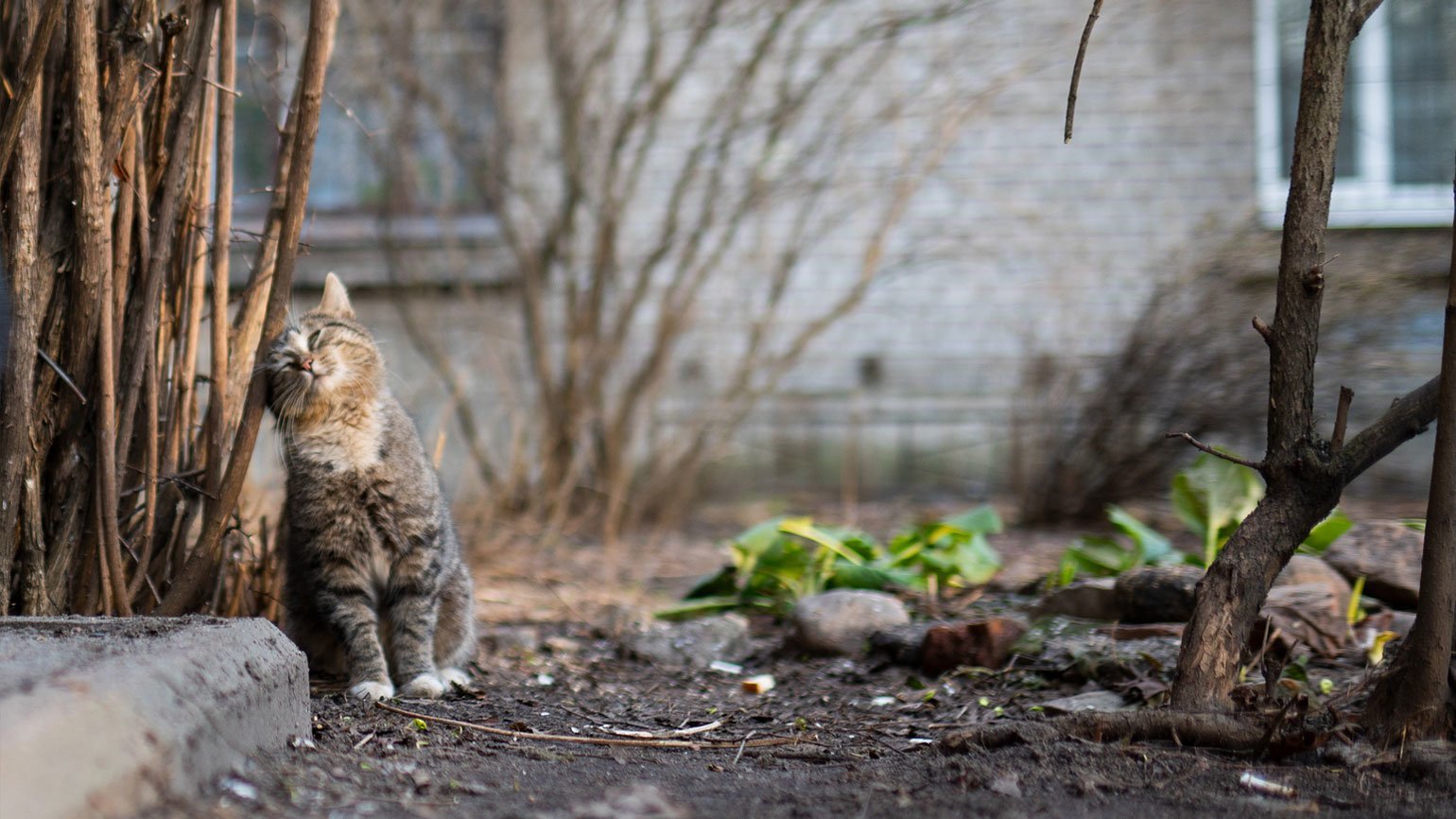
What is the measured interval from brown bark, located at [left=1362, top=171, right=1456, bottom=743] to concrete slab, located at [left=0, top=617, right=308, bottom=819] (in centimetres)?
209

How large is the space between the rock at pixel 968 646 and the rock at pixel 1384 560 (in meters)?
1.19

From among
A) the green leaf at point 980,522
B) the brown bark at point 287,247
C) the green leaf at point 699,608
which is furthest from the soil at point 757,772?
the green leaf at point 980,522

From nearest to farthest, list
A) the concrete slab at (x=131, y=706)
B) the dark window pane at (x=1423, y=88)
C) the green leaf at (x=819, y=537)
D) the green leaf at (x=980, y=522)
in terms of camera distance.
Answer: the concrete slab at (x=131, y=706), the green leaf at (x=819, y=537), the green leaf at (x=980, y=522), the dark window pane at (x=1423, y=88)

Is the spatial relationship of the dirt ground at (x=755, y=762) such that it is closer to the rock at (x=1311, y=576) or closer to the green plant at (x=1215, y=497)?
the rock at (x=1311, y=576)

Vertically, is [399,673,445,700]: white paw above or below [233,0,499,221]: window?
below

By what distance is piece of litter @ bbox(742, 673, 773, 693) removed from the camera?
341cm

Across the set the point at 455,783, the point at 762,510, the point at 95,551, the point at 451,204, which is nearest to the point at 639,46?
the point at 451,204

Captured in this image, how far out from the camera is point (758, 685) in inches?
135

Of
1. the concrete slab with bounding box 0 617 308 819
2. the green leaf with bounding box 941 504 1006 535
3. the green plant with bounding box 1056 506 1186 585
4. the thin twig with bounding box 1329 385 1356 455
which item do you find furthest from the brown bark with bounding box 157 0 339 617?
the green leaf with bounding box 941 504 1006 535

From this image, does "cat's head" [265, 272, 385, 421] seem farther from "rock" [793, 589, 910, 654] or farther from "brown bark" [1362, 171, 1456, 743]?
"brown bark" [1362, 171, 1456, 743]

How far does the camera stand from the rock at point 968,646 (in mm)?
3402

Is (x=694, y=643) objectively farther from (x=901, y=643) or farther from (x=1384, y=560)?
(x=1384, y=560)

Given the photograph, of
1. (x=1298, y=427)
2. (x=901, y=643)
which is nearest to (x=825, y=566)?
(x=901, y=643)

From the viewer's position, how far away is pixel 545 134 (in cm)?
848
